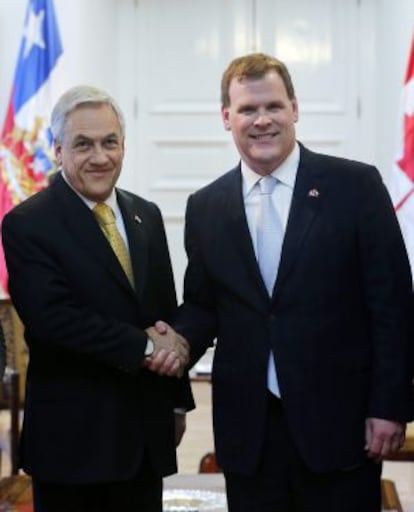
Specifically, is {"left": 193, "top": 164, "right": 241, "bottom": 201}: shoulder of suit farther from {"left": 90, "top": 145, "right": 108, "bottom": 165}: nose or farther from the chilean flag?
the chilean flag

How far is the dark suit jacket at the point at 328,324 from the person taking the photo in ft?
8.13

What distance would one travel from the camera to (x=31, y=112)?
646cm

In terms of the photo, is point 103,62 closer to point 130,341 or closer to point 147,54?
point 147,54

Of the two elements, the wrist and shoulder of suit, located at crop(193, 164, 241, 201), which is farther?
shoulder of suit, located at crop(193, 164, 241, 201)

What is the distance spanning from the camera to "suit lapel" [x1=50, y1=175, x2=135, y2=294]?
103 inches

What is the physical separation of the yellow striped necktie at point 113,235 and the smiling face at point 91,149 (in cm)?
4

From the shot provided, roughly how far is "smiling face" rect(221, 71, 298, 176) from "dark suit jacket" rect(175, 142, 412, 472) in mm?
102

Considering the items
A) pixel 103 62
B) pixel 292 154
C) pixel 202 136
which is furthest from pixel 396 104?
pixel 292 154

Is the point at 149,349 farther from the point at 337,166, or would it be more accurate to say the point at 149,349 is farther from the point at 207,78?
the point at 207,78

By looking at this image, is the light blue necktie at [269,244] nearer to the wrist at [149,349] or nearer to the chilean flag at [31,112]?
the wrist at [149,349]

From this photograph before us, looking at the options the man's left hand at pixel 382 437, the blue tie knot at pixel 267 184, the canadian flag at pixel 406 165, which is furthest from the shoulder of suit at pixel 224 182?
the canadian flag at pixel 406 165

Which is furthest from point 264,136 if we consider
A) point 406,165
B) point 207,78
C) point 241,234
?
point 207,78

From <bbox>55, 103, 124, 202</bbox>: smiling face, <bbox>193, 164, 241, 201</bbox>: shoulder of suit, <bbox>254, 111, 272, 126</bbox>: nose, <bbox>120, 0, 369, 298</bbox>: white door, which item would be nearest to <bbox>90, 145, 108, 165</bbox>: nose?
<bbox>55, 103, 124, 202</bbox>: smiling face

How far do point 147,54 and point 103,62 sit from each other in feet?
1.14
